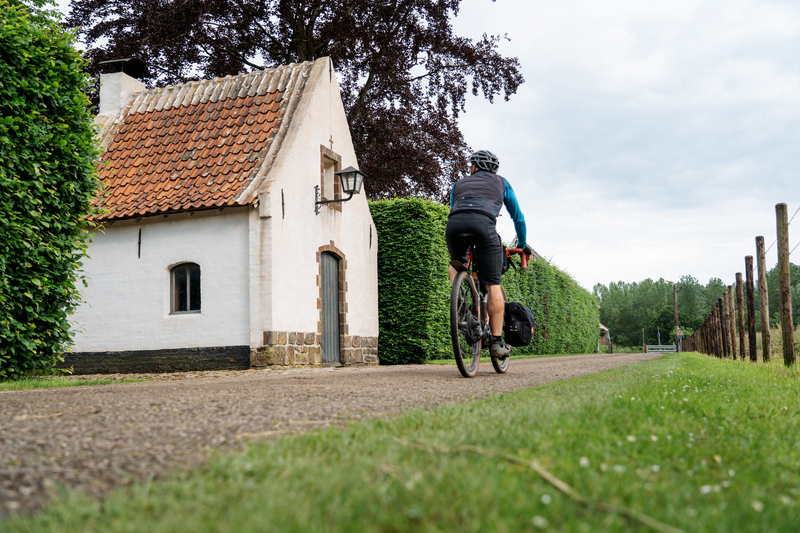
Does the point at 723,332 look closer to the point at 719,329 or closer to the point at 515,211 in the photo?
the point at 719,329

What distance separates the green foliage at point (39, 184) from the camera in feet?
22.3

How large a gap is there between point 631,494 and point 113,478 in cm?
145

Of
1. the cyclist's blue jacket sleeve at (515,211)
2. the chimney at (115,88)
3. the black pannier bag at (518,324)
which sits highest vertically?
the chimney at (115,88)

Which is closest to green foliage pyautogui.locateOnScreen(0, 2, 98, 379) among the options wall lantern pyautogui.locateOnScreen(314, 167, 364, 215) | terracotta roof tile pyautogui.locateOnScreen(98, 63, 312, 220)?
terracotta roof tile pyautogui.locateOnScreen(98, 63, 312, 220)

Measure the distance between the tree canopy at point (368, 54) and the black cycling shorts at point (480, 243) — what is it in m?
10.0

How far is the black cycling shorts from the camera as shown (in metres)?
6.29

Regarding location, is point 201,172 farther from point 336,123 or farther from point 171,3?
point 171,3

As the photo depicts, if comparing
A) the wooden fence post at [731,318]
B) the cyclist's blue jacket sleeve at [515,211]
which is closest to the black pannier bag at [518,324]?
the cyclist's blue jacket sleeve at [515,211]

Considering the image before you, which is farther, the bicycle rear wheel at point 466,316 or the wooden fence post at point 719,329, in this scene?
the wooden fence post at point 719,329

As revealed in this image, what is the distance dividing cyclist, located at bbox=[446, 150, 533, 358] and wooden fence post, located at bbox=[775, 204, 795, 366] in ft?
15.2

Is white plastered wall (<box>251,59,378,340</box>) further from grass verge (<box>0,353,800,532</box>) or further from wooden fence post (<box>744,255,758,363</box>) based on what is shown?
grass verge (<box>0,353,800,532</box>)

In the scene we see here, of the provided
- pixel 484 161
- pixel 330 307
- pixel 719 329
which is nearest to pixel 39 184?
pixel 484 161

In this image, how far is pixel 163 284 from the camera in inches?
443

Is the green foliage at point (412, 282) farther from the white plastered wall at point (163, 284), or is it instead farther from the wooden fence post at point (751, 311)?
the wooden fence post at point (751, 311)
